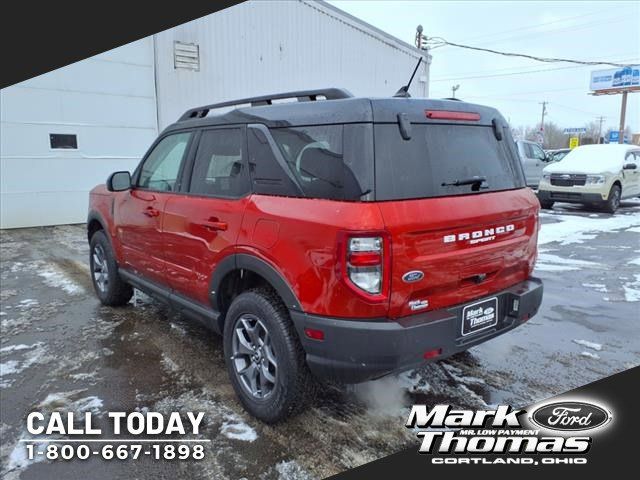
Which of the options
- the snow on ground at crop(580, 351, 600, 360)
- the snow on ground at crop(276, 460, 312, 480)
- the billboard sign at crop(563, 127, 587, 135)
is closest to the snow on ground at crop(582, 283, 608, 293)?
the snow on ground at crop(580, 351, 600, 360)

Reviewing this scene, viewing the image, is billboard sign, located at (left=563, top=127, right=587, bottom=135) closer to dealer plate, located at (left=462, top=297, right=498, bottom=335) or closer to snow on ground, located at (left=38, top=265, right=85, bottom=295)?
snow on ground, located at (left=38, top=265, right=85, bottom=295)

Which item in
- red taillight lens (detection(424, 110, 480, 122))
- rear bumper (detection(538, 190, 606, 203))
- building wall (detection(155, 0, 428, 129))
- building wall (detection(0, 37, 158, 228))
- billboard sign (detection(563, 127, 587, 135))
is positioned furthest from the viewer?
billboard sign (detection(563, 127, 587, 135))

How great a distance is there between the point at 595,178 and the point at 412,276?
1158 centimetres

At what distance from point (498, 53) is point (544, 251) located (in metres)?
17.6

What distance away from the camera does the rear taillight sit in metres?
2.32

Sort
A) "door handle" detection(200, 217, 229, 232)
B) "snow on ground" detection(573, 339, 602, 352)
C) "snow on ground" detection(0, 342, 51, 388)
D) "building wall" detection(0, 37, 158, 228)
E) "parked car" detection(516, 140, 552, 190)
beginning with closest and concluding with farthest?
"door handle" detection(200, 217, 229, 232) → "snow on ground" detection(0, 342, 51, 388) → "snow on ground" detection(573, 339, 602, 352) → "building wall" detection(0, 37, 158, 228) → "parked car" detection(516, 140, 552, 190)

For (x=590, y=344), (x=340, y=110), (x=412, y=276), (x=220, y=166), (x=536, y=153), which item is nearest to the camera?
(x=412, y=276)

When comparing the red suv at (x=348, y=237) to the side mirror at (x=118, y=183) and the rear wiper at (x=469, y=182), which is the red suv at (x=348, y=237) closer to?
the rear wiper at (x=469, y=182)

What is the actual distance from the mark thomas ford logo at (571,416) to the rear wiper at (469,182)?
1.46 meters

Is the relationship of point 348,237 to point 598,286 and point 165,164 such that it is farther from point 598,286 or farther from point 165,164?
point 598,286

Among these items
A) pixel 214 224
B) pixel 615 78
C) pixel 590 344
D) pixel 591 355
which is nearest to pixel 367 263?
pixel 214 224

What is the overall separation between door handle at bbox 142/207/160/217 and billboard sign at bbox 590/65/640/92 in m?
45.7

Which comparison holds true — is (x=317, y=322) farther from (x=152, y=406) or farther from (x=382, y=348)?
(x=152, y=406)

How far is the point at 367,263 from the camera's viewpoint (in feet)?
7.64
